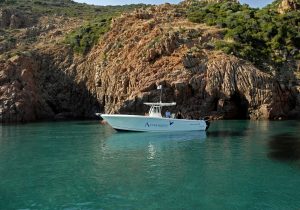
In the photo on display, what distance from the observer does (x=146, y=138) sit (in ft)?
152

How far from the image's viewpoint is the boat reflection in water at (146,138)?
40656mm

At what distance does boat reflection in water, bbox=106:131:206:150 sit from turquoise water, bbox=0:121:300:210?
4.2 inches

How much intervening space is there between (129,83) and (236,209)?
60.2 meters

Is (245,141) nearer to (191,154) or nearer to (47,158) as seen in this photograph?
(191,154)

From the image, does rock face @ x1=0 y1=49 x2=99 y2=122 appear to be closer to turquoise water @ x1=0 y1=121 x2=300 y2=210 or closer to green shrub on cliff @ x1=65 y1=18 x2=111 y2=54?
green shrub on cliff @ x1=65 y1=18 x2=111 y2=54

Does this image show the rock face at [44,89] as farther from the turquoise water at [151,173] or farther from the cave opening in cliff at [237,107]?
the turquoise water at [151,173]

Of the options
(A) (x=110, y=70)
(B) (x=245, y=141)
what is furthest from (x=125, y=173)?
(A) (x=110, y=70)

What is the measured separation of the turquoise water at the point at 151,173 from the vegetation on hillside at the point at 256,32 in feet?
121

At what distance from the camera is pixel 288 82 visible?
7425 centimetres

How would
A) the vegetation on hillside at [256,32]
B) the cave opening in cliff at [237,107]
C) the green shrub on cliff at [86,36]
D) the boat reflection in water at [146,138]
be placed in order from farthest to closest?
the green shrub on cliff at [86,36]
the vegetation on hillside at [256,32]
the cave opening in cliff at [237,107]
the boat reflection in water at [146,138]

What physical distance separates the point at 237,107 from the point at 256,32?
21984mm

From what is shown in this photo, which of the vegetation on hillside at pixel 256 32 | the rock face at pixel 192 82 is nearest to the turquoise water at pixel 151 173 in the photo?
the rock face at pixel 192 82

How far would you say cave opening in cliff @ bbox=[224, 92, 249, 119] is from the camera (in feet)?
237

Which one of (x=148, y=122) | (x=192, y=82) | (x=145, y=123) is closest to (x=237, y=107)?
(x=192, y=82)
